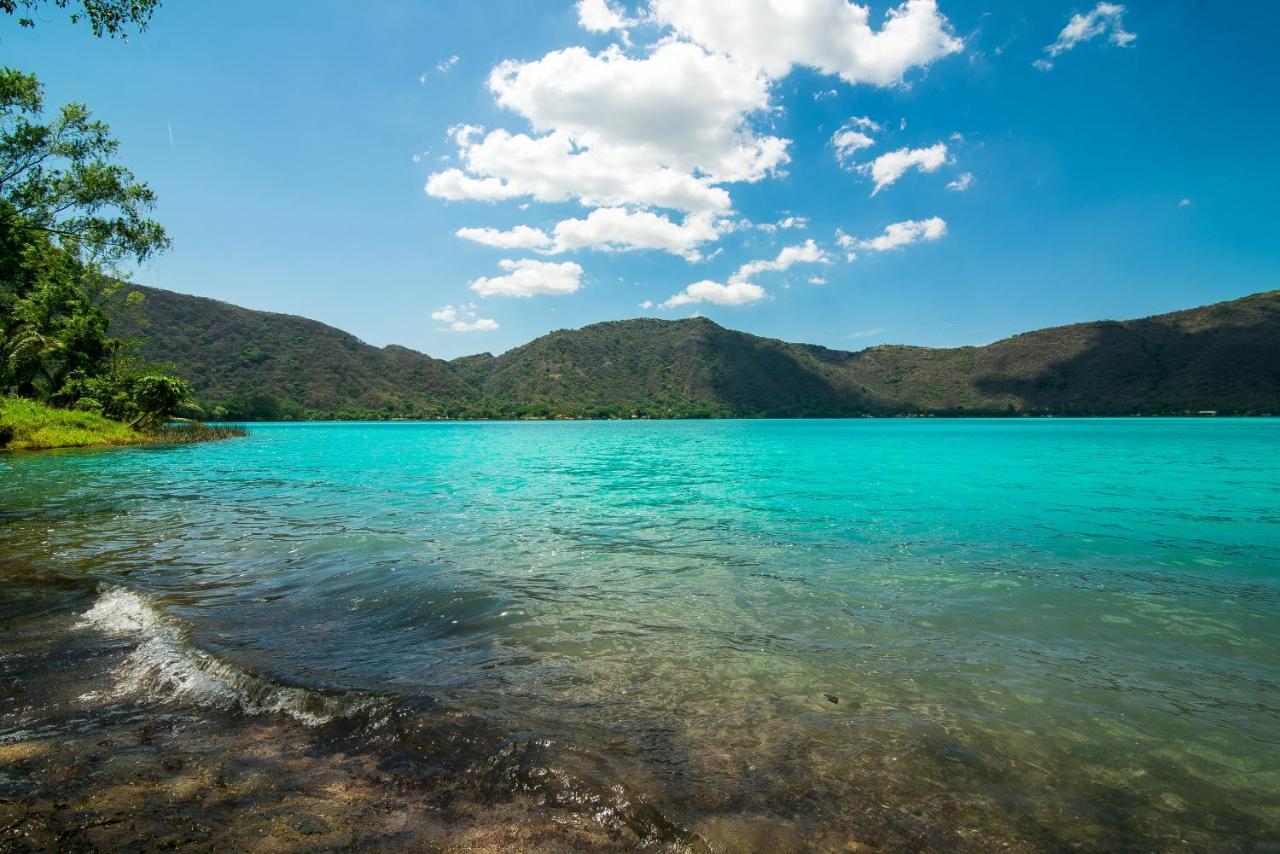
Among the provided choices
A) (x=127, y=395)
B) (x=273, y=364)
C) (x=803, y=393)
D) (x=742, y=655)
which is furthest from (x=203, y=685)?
(x=803, y=393)

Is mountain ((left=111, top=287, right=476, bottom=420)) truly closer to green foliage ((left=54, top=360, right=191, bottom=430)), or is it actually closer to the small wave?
green foliage ((left=54, top=360, right=191, bottom=430))

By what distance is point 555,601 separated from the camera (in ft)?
27.8

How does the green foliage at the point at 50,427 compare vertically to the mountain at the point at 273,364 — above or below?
below

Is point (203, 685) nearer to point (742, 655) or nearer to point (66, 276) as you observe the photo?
point (742, 655)

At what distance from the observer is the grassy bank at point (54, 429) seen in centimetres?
3262

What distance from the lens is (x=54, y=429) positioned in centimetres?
3553

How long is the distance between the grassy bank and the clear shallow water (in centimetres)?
2402

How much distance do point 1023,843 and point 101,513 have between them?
1994 centimetres

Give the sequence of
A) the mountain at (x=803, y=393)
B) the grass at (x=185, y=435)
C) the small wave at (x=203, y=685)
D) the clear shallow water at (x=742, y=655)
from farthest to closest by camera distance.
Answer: the mountain at (x=803, y=393), the grass at (x=185, y=435), the small wave at (x=203, y=685), the clear shallow water at (x=742, y=655)

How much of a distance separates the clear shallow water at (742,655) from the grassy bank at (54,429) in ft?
78.8

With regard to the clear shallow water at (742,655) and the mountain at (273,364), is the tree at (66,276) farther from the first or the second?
the mountain at (273,364)

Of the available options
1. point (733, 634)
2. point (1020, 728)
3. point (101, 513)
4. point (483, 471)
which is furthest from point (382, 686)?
point (483, 471)

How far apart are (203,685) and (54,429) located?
44.0m

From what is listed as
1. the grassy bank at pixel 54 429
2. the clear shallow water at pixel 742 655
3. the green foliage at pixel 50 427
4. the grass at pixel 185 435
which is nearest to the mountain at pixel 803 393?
the grass at pixel 185 435
